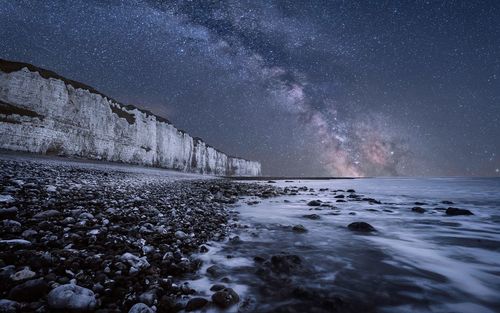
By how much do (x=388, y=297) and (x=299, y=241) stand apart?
2528 mm

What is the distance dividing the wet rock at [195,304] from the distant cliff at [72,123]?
131 ft

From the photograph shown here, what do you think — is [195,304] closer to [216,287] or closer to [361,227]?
[216,287]

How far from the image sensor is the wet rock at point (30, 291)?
1.91 m

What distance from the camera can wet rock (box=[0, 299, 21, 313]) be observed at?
1.73 meters

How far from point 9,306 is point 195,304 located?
141cm

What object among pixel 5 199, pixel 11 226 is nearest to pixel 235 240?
pixel 11 226

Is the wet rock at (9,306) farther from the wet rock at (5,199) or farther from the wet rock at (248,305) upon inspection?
the wet rock at (5,199)

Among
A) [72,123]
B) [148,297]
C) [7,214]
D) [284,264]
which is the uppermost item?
[72,123]

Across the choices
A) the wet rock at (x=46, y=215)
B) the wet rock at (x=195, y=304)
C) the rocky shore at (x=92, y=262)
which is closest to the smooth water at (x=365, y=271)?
the wet rock at (x=195, y=304)

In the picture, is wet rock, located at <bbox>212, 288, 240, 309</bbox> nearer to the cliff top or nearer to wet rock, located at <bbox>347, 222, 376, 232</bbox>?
wet rock, located at <bbox>347, 222, 376, 232</bbox>

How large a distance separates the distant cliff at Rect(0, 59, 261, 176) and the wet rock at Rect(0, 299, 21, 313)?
39479 mm

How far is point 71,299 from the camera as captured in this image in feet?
6.39

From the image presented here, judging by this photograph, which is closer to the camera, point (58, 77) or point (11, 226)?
point (11, 226)

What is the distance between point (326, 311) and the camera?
7.95 feet
